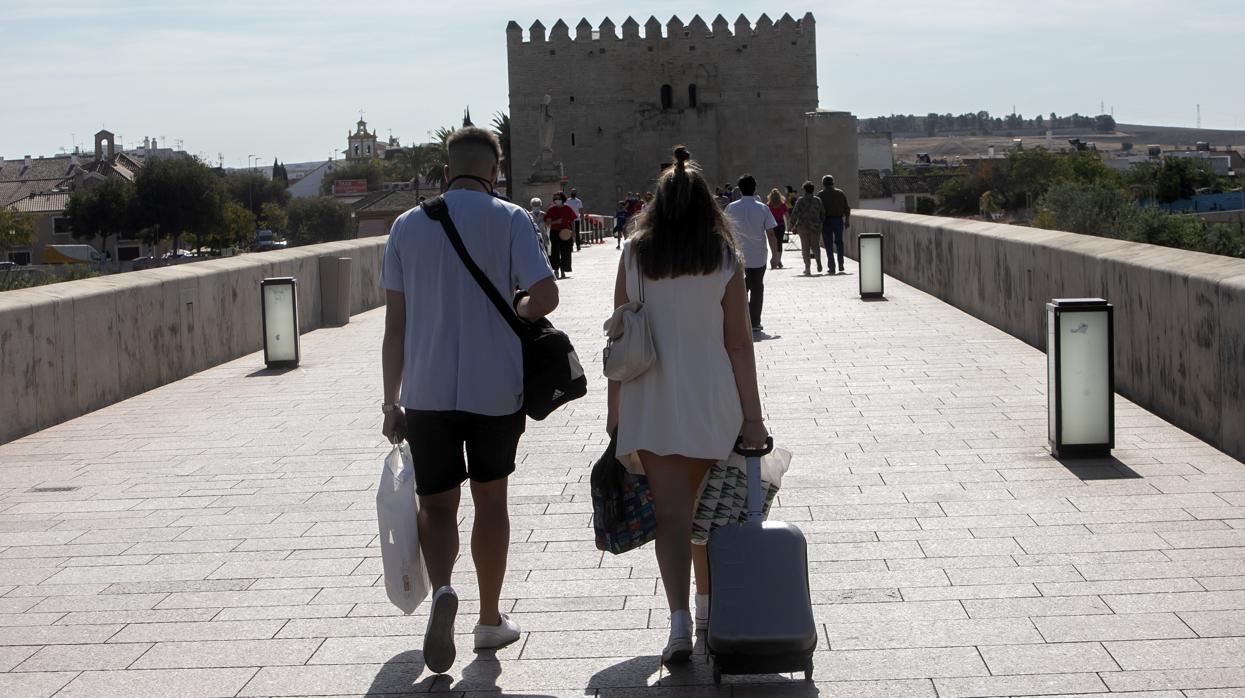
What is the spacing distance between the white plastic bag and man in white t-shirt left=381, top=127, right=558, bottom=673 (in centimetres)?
4

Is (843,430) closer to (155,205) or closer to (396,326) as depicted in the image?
(396,326)

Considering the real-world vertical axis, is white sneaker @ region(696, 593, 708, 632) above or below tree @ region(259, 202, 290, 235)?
below

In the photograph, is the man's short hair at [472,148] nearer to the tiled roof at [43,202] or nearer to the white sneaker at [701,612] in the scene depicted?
the white sneaker at [701,612]

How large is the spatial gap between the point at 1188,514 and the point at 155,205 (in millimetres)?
88122

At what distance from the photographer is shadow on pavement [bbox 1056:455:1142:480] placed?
667 cm

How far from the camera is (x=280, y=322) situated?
470 inches

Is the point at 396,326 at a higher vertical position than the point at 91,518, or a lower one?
higher

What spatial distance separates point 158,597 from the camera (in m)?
5.27

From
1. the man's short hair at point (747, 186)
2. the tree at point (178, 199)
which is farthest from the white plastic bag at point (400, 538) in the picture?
the tree at point (178, 199)

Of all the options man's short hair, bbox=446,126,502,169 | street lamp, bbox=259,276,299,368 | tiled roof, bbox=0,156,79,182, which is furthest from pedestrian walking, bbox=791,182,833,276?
tiled roof, bbox=0,156,79,182

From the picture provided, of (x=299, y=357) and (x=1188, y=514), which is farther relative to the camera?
(x=299, y=357)

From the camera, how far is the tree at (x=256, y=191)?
427 ft

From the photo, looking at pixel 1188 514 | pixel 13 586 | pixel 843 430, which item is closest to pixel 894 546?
pixel 1188 514

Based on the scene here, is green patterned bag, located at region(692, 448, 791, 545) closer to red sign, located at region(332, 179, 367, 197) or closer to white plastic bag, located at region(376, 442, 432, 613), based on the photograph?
white plastic bag, located at region(376, 442, 432, 613)
